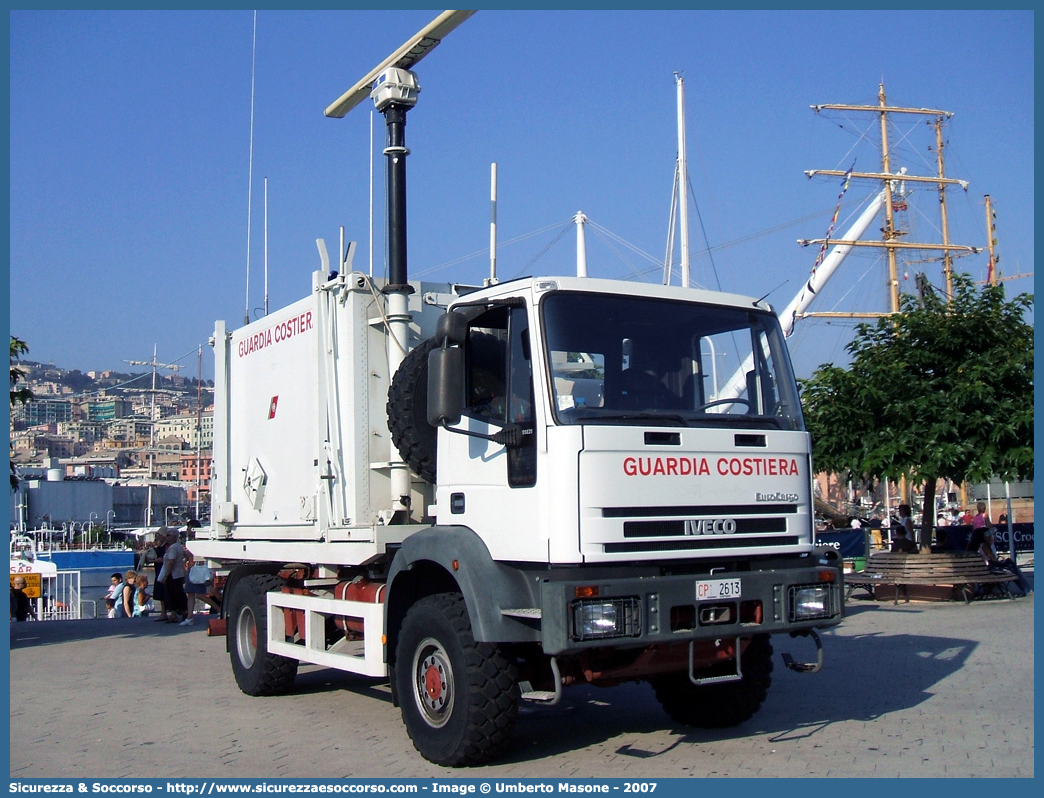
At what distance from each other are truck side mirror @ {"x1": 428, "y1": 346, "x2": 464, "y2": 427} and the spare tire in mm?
999

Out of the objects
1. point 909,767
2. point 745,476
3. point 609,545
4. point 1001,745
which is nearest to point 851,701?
point 1001,745

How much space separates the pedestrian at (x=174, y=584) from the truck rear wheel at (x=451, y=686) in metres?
11.9

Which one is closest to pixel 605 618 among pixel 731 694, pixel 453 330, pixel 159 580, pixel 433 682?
pixel 433 682

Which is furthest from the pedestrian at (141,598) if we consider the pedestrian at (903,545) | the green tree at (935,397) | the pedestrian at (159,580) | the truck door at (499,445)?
the truck door at (499,445)

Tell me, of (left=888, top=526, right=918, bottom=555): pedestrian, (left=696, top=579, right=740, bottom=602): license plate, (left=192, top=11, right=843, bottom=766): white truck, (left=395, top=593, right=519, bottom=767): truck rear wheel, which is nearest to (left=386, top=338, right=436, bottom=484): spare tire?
(left=192, top=11, right=843, bottom=766): white truck

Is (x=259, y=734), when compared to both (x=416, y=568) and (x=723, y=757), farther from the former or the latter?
(x=723, y=757)

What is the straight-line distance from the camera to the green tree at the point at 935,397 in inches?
651

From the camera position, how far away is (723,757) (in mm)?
7070

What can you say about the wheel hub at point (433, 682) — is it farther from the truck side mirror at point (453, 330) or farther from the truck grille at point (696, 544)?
the truck side mirror at point (453, 330)

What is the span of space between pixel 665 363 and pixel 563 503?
132cm

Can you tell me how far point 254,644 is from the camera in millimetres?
9992

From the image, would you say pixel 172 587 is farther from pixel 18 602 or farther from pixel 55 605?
pixel 55 605

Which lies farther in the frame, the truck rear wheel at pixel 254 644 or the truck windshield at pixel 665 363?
the truck rear wheel at pixel 254 644

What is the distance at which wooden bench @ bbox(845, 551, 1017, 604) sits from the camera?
17.3 metres
